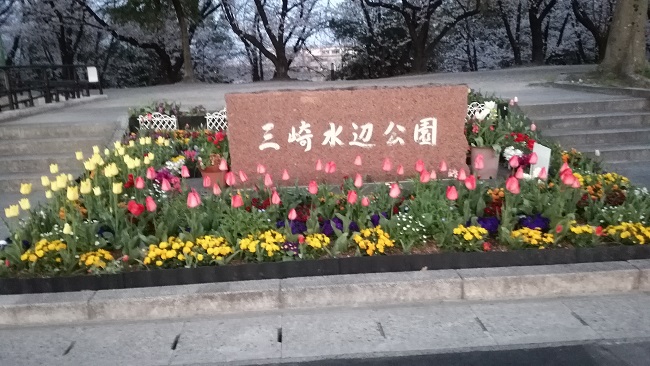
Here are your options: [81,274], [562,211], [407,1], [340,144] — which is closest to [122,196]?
[81,274]

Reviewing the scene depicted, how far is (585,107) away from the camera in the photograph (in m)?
8.99

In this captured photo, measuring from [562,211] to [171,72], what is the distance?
24.2 meters

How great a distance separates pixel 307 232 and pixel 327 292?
570 mm

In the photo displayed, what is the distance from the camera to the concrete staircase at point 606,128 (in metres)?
7.77

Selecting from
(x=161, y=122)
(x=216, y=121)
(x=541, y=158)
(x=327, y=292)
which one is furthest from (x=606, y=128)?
(x=161, y=122)

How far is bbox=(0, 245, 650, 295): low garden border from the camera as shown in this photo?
12.7 ft

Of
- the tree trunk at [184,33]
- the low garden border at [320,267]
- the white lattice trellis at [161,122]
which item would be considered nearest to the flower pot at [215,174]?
the low garden border at [320,267]

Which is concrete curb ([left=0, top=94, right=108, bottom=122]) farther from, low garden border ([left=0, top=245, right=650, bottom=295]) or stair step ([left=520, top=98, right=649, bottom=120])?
stair step ([left=520, top=98, right=649, bottom=120])

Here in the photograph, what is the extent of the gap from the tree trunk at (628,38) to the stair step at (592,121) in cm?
334

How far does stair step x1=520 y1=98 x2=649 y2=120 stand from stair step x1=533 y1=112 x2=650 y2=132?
0.21 m

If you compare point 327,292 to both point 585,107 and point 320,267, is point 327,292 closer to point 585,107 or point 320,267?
point 320,267

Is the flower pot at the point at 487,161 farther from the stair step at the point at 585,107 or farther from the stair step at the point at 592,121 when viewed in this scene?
the stair step at the point at 585,107

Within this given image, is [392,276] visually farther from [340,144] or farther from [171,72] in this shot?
[171,72]

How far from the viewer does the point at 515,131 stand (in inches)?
284
